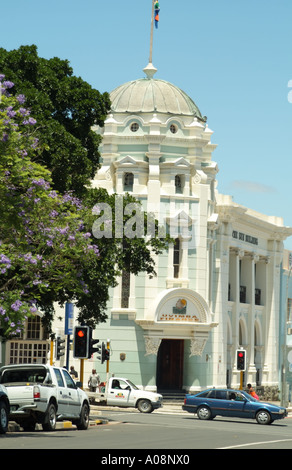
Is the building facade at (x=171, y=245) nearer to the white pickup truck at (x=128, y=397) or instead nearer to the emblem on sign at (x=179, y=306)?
the emblem on sign at (x=179, y=306)

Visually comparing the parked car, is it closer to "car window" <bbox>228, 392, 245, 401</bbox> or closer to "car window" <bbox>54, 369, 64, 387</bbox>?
"car window" <bbox>54, 369, 64, 387</bbox>

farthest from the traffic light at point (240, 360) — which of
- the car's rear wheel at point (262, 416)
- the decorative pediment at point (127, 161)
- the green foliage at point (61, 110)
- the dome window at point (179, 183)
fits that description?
the green foliage at point (61, 110)

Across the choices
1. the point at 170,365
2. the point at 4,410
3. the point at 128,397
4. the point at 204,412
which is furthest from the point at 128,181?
the point at 4,410

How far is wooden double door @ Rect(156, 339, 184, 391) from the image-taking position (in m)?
54.1

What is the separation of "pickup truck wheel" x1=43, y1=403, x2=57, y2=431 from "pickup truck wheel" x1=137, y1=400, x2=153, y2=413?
16360 millimetres

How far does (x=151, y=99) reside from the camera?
54562mm

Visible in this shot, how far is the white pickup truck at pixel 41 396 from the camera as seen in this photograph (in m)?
24.9

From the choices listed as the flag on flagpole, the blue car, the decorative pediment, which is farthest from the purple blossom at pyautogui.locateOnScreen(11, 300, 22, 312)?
the flag on flagpole

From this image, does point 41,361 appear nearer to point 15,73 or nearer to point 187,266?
point 187,266

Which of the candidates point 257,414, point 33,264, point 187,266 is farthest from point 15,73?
point 187,266

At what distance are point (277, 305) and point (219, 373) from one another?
43.8 feet

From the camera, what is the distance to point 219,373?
56625 millimetres

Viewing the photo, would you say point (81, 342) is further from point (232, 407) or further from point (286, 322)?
point (286, 322)

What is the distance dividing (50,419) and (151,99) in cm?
3149
